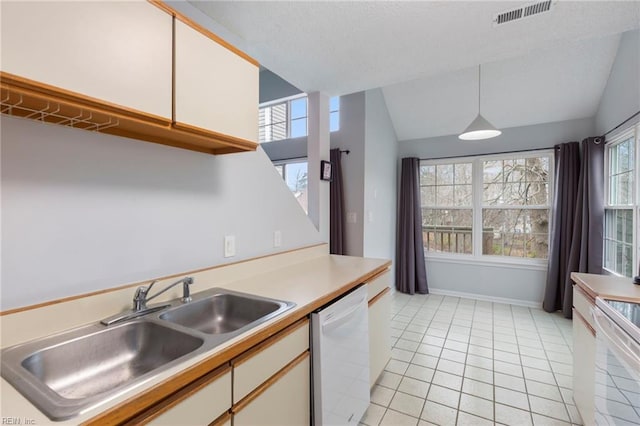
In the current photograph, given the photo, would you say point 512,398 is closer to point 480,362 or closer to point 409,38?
point 480,362

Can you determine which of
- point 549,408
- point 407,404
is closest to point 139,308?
point 407,404

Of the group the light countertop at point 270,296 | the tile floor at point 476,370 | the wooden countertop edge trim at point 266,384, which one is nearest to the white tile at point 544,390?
the tile floor at point 476,370

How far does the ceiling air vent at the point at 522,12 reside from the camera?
161 cm

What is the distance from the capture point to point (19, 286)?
3.25 feet

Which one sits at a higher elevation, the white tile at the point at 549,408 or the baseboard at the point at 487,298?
the baseboard at the point at 487,298

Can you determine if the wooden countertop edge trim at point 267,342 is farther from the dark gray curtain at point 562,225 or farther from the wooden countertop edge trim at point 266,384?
the dark gray curtain at point 562,225

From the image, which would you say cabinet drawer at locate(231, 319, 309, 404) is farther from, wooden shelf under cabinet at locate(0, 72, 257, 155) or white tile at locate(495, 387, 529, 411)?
white tile at locate(495, 387, 529, 411)

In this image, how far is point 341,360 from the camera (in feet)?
5.10

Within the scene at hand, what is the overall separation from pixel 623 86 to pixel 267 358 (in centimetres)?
391

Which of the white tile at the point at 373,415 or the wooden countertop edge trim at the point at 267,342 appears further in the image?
the white tile at the point at 373,415

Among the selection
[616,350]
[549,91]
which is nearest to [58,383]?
[616,350]

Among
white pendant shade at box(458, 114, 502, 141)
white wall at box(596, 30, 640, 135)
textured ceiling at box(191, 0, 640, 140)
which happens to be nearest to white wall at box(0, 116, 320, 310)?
textured ceiling at box(191, 0, 640, 140)

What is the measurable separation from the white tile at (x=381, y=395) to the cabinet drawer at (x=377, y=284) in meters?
0.71

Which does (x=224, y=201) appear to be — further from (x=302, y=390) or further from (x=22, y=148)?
(x=302, y=390)
